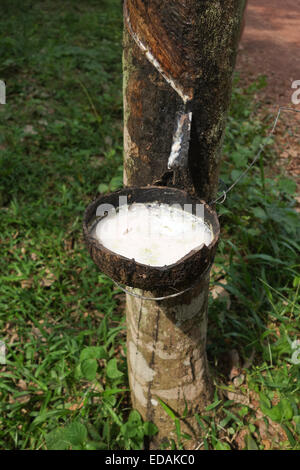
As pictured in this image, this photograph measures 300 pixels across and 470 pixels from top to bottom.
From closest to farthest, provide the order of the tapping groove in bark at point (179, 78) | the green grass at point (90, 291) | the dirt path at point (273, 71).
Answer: the tapping groove in bark at point (179, 78) → the green grass at point (90, 291) → the dirt path at point (273, 71)

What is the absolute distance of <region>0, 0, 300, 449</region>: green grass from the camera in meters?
1.83

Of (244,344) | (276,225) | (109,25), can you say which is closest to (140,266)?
(244,344)

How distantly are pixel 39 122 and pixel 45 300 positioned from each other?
197cm

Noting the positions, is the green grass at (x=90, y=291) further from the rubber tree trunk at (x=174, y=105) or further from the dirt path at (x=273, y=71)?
the rubber tree trunk at (x=174, y=105)

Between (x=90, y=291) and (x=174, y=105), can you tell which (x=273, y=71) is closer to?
(x=90, y=291)

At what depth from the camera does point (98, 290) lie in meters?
2.37

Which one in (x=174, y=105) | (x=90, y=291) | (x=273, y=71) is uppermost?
(x=174, y=105)

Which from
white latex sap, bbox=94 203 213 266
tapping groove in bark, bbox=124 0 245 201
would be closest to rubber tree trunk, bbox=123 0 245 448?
tapping groove in bark, bbox=124 0 245 201

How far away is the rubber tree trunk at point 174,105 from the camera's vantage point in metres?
0.99

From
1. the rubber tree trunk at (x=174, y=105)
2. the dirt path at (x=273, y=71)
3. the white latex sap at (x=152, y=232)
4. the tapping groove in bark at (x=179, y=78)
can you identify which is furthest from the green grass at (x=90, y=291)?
the tapping groove in bark at (x=179, y=78)

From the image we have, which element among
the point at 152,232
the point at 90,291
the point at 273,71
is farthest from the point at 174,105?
the point at 273,71

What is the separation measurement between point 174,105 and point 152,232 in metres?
0.39

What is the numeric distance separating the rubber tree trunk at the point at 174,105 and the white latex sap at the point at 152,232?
12 cm

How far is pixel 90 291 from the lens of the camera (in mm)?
2439
